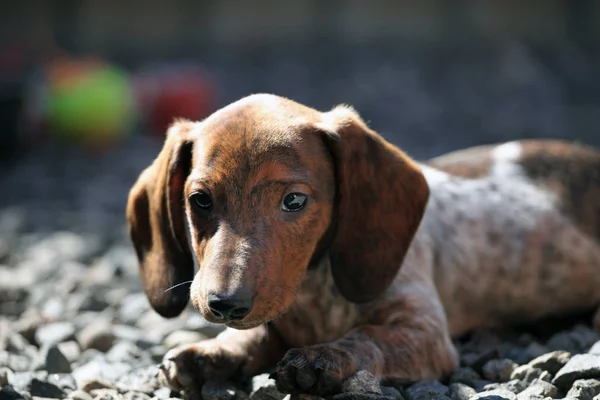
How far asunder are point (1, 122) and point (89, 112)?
0.88m

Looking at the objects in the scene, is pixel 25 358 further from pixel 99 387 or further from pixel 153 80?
pixel 153 80

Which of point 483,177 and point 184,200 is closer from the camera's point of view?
point 184,200

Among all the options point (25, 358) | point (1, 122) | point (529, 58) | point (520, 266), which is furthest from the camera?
point (529, 58)

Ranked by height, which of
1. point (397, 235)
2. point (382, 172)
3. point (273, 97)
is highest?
point (273, 97)

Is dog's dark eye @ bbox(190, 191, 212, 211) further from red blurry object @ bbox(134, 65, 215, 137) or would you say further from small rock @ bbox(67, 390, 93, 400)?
red blurry object @ bbox(134, 65, 215, 137)

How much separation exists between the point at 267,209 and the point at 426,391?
0.93m

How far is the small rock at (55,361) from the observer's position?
4.39 m

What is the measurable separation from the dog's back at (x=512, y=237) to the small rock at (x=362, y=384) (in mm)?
1262

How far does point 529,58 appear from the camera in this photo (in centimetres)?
1357

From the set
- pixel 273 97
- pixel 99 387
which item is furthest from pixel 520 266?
pixel 99 387

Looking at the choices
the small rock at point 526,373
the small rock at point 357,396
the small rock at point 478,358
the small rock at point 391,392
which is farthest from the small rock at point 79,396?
the small rock at point 526,373

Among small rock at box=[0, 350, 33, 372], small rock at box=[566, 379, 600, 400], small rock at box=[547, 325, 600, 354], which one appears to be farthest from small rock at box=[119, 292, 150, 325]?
small rock at box=[566, 379, 600, 400]

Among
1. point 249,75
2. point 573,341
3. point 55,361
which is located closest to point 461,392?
point 573,341

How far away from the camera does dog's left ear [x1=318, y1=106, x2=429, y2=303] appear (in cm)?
393
